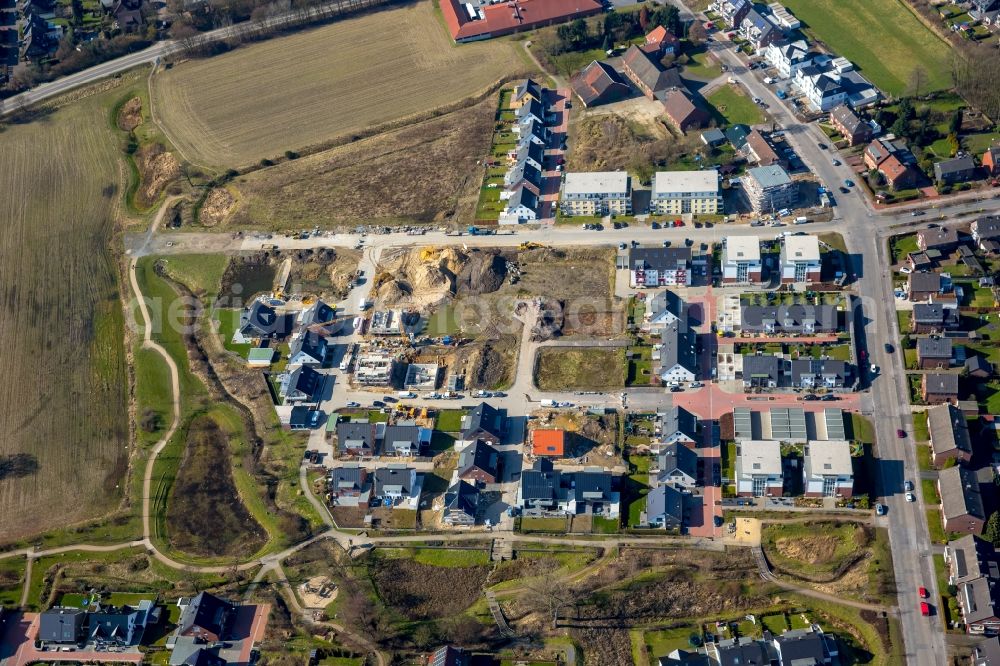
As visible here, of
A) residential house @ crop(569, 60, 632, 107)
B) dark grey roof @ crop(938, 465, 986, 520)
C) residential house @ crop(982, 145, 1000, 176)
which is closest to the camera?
dark grey roof @ crop(938, 465, 986, 520)

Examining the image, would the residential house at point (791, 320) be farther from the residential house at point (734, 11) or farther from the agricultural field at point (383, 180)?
the residential house at point (734, 11)

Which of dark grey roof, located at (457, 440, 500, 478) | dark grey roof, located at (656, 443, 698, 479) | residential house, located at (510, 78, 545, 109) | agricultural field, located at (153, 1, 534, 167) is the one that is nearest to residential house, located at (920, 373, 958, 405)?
dark grey roof, located at (656, 443, 698, 479)

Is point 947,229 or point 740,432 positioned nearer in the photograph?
point 740,432

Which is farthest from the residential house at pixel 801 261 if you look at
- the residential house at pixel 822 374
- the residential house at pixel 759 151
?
the residential house at pixel 759 151

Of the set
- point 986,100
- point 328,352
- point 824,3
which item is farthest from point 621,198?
point 824,3

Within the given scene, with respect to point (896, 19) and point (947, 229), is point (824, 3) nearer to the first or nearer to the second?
point (896, 19)

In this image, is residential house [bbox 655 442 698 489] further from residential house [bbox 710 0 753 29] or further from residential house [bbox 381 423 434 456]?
residential house [bbox 710 0 753 29]

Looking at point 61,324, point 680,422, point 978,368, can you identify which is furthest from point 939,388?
point 61,324
